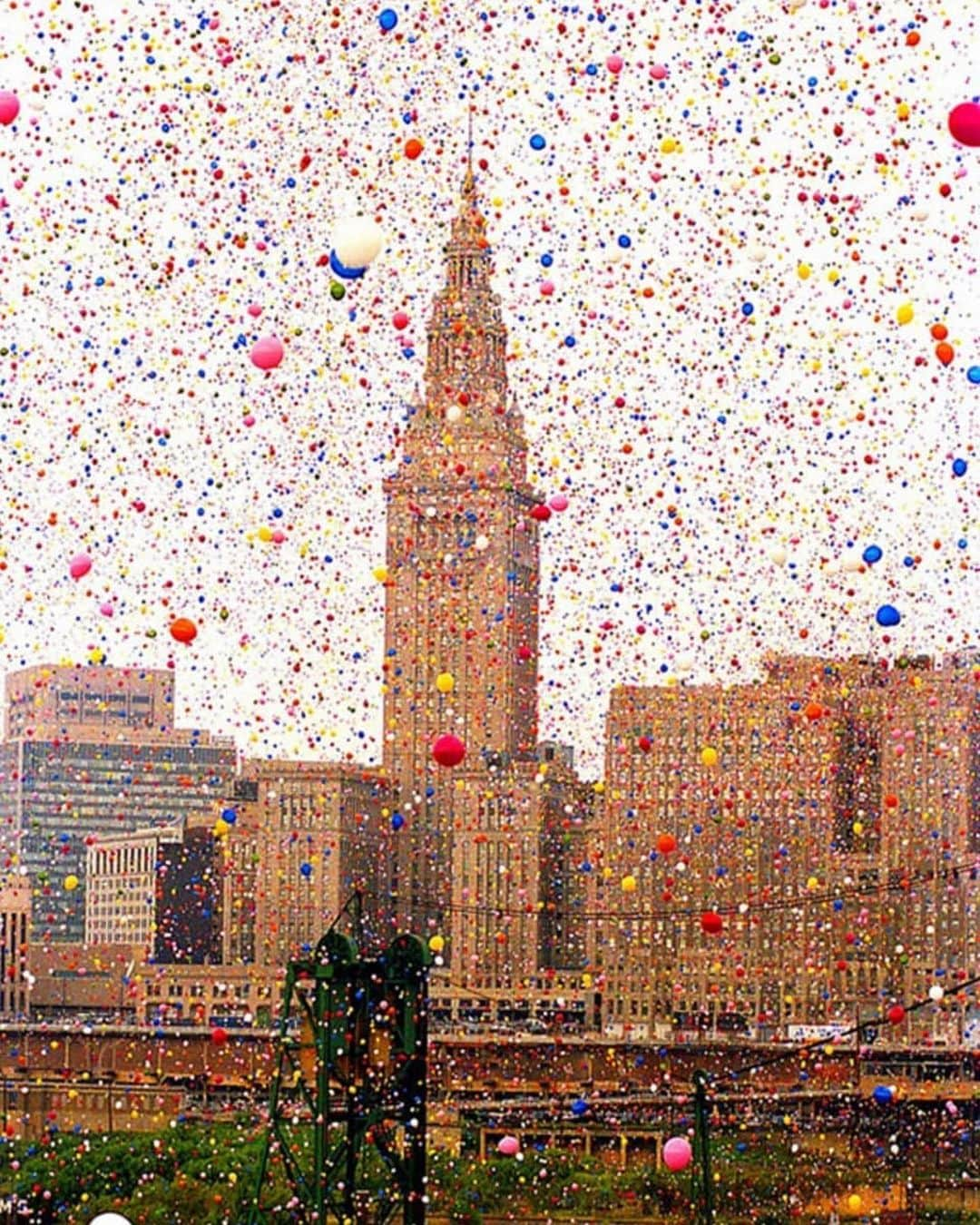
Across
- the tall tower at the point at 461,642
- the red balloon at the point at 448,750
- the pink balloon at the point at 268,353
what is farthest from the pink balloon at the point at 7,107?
the tall tower at the point at 461,642

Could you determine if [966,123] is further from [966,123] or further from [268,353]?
[268,353]

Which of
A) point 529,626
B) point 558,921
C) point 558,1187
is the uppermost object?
point 529,626

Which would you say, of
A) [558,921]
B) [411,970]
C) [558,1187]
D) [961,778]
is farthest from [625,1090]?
[411,970]

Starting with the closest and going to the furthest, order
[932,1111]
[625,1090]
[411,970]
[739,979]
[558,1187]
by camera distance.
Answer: [411,970]
[558,1187]
[932,1111]
[625,1090]
[739,979]

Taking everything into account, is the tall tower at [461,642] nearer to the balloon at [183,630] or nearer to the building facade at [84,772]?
the building facade at [84,772]

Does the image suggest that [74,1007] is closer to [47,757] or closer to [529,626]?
[47,757]

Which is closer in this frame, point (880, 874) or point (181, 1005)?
point (880, 874)
